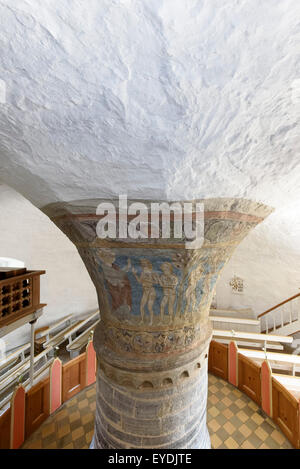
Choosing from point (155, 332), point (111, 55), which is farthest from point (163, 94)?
point (155, 332)

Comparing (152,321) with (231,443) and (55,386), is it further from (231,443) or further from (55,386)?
(55,386)

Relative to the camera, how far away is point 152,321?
Result: 284 centimetres

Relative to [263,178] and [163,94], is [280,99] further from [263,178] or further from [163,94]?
[263,178]

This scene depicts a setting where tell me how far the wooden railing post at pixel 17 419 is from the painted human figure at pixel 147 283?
307 cm

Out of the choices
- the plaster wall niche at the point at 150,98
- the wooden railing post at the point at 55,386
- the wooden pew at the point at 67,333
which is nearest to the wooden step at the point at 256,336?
the wooden pew at the point at 67,333

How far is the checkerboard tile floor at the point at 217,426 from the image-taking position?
408 cm

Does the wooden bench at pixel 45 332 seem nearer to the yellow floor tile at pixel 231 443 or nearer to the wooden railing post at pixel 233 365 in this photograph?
the wooden railing post at pixel 233 365

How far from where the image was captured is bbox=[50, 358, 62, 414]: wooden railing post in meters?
4.76

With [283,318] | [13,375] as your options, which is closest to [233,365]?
[283,318]

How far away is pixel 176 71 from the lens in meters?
1.25

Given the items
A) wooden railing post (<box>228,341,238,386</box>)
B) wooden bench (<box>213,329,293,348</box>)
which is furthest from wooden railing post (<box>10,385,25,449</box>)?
wooden bench (<box>213,329,293,348</box>)

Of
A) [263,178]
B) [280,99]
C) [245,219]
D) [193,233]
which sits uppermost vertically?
A: [280,99]

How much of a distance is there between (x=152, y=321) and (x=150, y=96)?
2.34 m

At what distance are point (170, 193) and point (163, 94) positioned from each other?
32.6 inches
